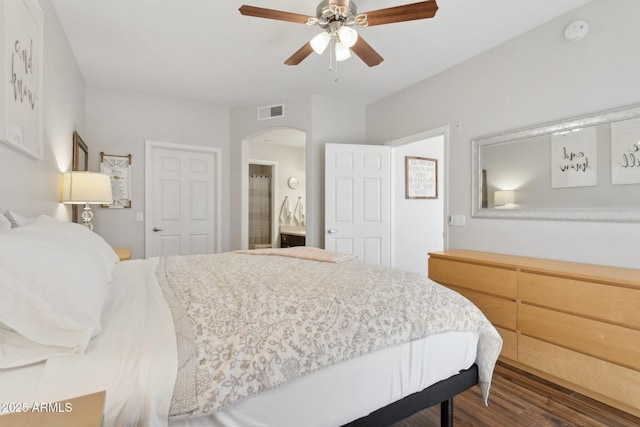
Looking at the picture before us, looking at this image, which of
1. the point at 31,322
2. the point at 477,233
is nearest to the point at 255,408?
the point at 31,322

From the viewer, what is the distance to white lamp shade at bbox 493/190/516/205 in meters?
2.75

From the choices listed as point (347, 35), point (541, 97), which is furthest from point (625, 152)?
point (347, 35)

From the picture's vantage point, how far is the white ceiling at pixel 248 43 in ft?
7.68

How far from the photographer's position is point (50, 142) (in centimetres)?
225

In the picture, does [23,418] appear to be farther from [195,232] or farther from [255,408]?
[195,232]

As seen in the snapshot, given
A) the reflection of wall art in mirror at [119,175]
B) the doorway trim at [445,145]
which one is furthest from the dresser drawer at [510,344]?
the reflection of wall art in mirror at [119,175]

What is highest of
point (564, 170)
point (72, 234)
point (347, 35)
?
point (347, 35)

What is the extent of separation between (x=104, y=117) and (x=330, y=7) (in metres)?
3.25

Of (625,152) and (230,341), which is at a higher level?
(625,152)

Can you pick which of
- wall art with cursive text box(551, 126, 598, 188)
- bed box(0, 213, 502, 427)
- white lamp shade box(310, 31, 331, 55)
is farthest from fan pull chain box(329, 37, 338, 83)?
bed box(0, 213, 502, 427)

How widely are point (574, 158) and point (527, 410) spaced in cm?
179

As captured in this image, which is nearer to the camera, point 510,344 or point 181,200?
point 510,344

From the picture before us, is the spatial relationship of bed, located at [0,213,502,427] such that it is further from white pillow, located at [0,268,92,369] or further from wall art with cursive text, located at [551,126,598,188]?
wall art with cursive text, located at [551,126,598,188]

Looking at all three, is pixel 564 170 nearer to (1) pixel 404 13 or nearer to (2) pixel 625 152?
(2) pixel 625 152
